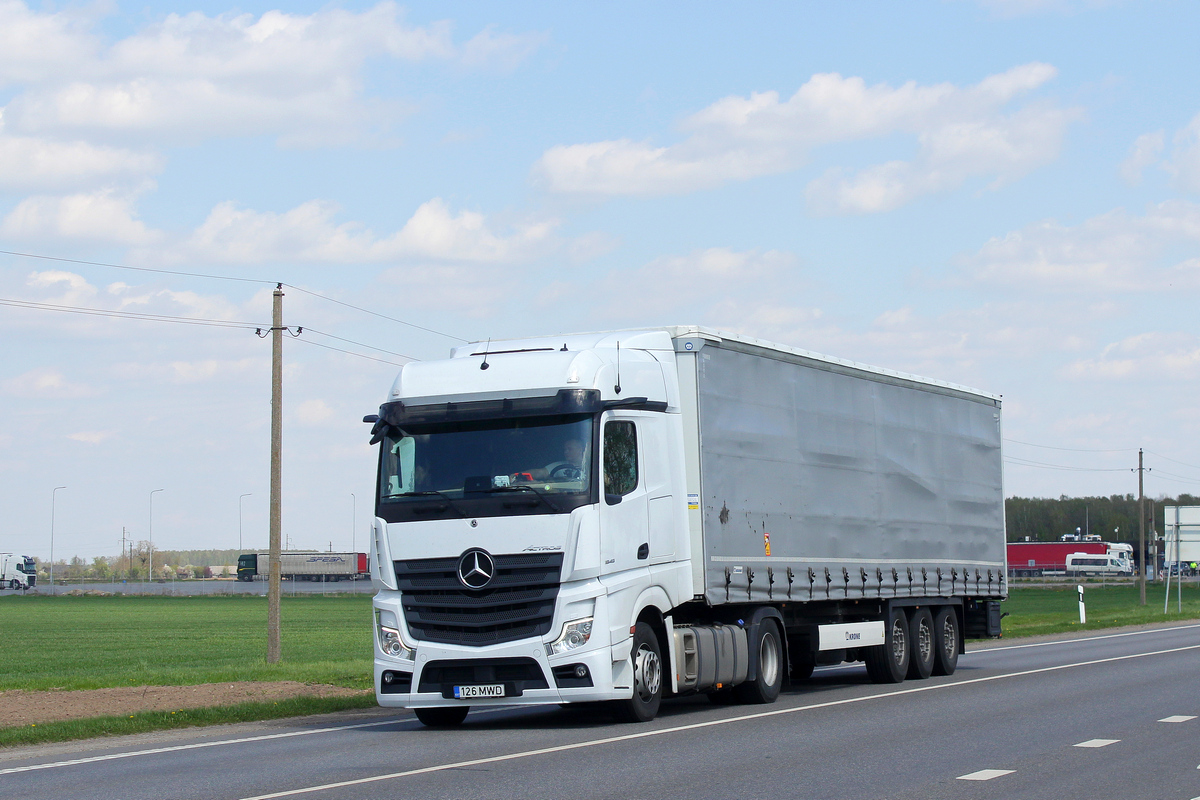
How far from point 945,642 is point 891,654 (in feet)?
6.92

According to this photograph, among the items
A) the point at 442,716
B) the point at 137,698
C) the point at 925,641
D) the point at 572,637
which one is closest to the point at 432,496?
the point at 572,637

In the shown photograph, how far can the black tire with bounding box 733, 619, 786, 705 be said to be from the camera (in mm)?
A: 16141

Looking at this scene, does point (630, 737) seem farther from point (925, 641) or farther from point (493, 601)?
point (925, 641)

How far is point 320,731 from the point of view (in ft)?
47.2

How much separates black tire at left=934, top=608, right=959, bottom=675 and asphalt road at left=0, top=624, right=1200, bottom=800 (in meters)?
3.19

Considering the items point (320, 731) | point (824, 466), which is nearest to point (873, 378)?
point (824, 466)

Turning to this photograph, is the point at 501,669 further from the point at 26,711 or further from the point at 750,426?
the point at 26,711

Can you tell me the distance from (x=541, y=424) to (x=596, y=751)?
329 centimetres

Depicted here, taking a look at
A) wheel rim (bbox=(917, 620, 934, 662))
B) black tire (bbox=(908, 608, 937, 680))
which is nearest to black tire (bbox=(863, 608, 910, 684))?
black tire (bbox=(908, 608, 937, 680))

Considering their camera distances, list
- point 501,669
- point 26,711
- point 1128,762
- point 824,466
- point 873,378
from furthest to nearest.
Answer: point 873,378
point 824,466
point 26,711
point 501,669
point 1128,762

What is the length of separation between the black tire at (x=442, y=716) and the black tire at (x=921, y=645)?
8.06 m

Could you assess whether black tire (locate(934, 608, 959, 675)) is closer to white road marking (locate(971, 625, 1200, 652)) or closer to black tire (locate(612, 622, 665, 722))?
black tire (locate(612, 622, 665, 722))

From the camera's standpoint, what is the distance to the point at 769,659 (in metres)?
16.5

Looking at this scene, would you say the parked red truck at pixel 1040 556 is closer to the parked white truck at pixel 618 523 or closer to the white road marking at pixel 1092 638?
the white road marking at pixel 1092 638
